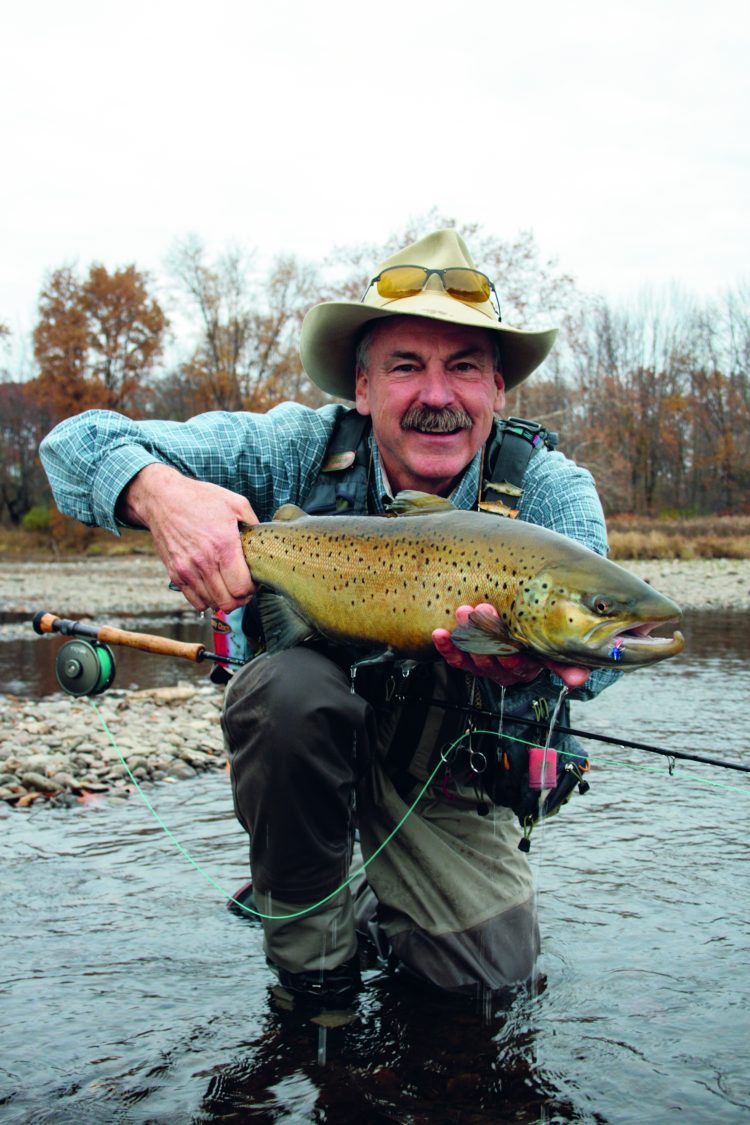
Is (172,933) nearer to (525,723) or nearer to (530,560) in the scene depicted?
(525,723)

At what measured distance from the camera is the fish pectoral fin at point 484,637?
2.33m

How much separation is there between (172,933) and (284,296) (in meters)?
39.2

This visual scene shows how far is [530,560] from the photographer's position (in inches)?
91.9

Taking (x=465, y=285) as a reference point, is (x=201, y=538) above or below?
below

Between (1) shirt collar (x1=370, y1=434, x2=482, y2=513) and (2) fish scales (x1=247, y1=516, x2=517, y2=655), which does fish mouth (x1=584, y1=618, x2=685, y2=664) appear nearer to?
(2) fish scales (x1=247, y1=516, x2=517, y2=655)

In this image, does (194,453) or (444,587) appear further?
(194,453)

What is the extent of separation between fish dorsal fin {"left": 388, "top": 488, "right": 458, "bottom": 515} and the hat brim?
1.98 ft

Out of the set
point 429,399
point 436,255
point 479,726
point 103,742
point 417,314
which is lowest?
point 103,742

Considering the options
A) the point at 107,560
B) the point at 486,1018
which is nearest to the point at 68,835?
the point at 486,1018

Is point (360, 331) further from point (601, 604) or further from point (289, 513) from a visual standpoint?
point (601, 604)

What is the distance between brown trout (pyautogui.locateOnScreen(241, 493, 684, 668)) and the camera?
221 cm

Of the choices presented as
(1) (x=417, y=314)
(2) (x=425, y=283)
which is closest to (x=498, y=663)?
(1) (x=417, y=314)

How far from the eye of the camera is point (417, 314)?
2980mm

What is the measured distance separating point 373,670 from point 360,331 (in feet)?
3.91
